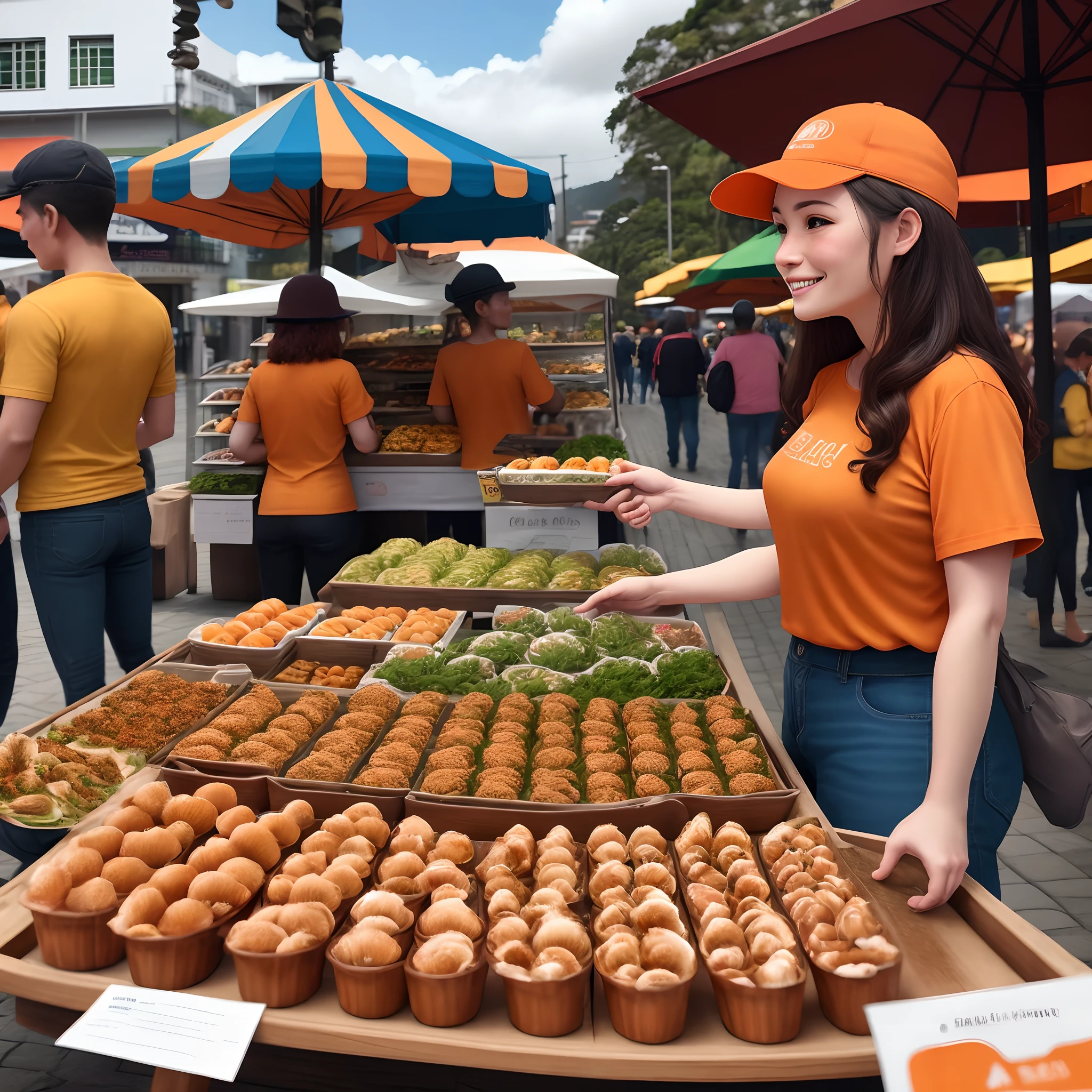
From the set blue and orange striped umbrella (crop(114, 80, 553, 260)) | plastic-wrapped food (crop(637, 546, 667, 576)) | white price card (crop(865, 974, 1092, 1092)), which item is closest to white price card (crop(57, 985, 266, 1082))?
white price card (crop(865, 974, 1092, 1092))

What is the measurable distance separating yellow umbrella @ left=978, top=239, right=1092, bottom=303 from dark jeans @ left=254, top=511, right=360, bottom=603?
15.3 feet

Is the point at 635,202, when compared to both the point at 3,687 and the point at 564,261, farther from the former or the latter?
the point at 3,687

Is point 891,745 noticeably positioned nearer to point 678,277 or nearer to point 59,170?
point 59,170

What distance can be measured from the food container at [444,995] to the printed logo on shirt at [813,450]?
108 centimetres

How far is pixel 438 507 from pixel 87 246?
11.8 feet

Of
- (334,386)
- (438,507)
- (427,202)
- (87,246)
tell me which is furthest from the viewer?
(427,202)

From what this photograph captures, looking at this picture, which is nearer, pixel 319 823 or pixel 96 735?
pixel 319 823

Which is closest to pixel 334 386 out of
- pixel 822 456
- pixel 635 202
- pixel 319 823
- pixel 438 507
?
pixel 438 507

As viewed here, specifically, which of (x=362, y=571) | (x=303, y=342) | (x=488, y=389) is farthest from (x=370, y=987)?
(x=488, y=389)

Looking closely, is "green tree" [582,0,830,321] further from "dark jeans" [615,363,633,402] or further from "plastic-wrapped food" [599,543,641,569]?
"plastic-wrapped food" [599,543,641,569]

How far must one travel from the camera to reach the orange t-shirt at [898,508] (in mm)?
1599

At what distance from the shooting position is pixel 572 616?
12.8 ft

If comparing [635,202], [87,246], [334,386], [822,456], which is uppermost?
[635,202]

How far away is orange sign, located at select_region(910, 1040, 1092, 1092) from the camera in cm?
120
